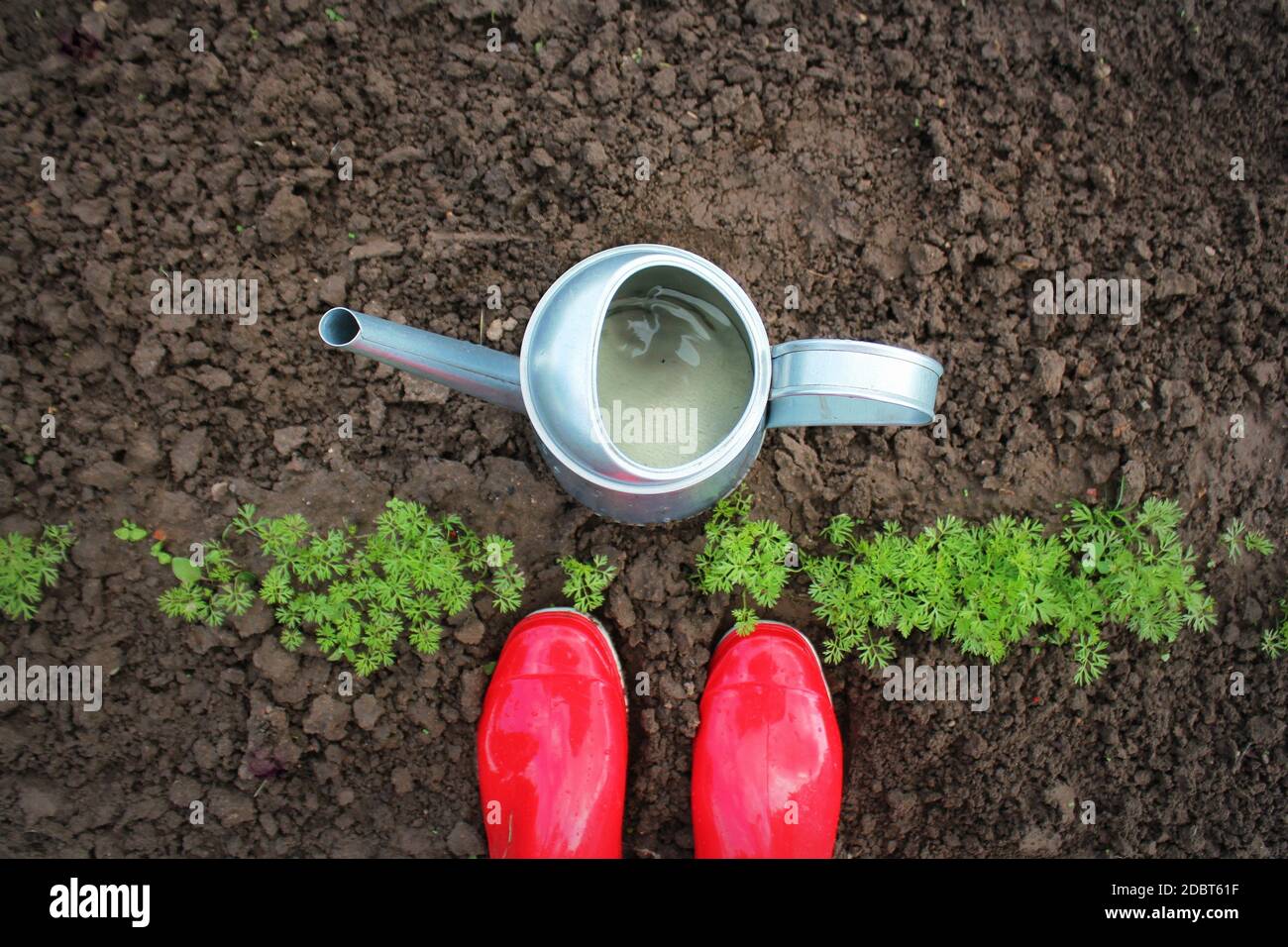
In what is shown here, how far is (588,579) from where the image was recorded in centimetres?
212

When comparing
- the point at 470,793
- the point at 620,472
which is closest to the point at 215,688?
the point at 470,793

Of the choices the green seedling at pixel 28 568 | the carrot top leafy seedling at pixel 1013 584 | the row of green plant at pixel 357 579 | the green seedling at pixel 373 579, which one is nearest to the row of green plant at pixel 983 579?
the carrot top leafy seedling at pixel 1013 584

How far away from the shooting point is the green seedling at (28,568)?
2.09 metres

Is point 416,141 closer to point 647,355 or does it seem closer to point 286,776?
point 647,355

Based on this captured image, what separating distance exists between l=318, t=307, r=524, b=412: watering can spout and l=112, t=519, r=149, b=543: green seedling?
0.92 meters

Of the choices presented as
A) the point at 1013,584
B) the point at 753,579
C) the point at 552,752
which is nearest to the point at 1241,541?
the point at 1013,584

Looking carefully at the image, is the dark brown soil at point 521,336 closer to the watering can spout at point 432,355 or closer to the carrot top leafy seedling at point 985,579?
the carrot top leafy seedling at point 985,579

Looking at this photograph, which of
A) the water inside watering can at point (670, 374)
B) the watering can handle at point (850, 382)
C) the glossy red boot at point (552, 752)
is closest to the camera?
the watering can handle at point (850, 382)

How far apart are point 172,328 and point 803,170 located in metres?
1.60

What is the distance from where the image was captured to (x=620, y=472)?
1512 millimetres

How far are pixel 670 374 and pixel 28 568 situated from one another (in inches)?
63.9

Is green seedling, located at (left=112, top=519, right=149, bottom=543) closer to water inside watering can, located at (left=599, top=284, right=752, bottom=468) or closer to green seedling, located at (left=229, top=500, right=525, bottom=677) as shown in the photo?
green seedling, located at (left=229, top=500, right=525, bottom=677)

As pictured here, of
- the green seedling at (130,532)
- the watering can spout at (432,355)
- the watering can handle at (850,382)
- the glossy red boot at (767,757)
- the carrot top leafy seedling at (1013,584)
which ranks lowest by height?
the glossy red boot at (767,757)

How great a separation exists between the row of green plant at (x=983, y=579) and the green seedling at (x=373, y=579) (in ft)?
1.88
